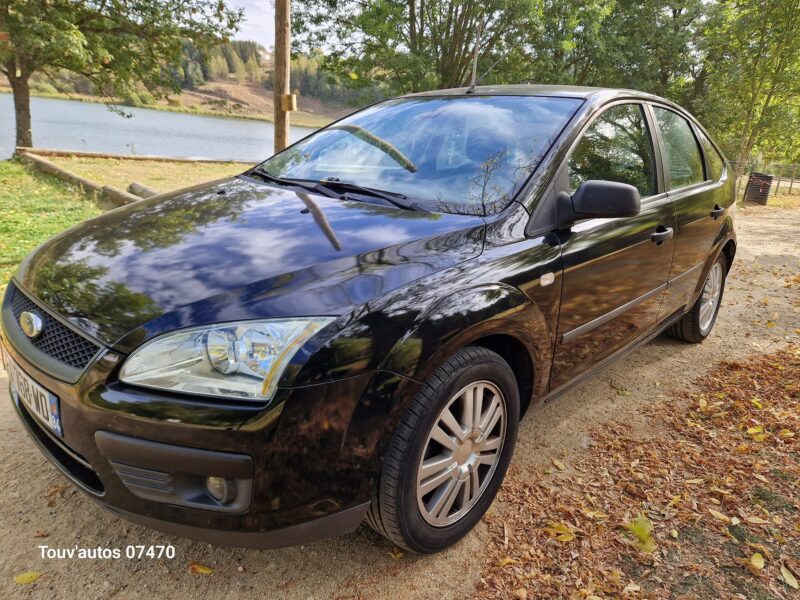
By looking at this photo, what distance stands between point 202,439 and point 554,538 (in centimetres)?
142

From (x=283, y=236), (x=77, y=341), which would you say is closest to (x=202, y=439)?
A: (x=77, y=341)

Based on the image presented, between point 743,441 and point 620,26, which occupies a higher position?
point 620,26

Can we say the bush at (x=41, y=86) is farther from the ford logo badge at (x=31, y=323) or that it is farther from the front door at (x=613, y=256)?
the front door at (x=613, y=256)

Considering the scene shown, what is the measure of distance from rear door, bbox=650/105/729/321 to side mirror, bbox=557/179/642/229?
1112mm

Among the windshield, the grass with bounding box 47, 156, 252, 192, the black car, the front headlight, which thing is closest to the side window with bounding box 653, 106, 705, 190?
the black car

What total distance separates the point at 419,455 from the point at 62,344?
114cm

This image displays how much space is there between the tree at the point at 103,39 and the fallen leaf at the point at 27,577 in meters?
12.9

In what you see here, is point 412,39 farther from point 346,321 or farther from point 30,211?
point 346,321

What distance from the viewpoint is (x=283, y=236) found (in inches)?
77.9

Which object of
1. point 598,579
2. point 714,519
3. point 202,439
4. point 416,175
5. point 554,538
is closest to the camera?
point 202,439

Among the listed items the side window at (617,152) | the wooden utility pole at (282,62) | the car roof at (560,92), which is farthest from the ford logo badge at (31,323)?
the wooden utility pole at (282,62)

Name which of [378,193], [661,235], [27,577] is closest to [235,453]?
[27,577]

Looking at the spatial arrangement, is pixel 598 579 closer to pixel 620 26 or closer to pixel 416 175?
pixel 416 175

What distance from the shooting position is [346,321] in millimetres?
1565
